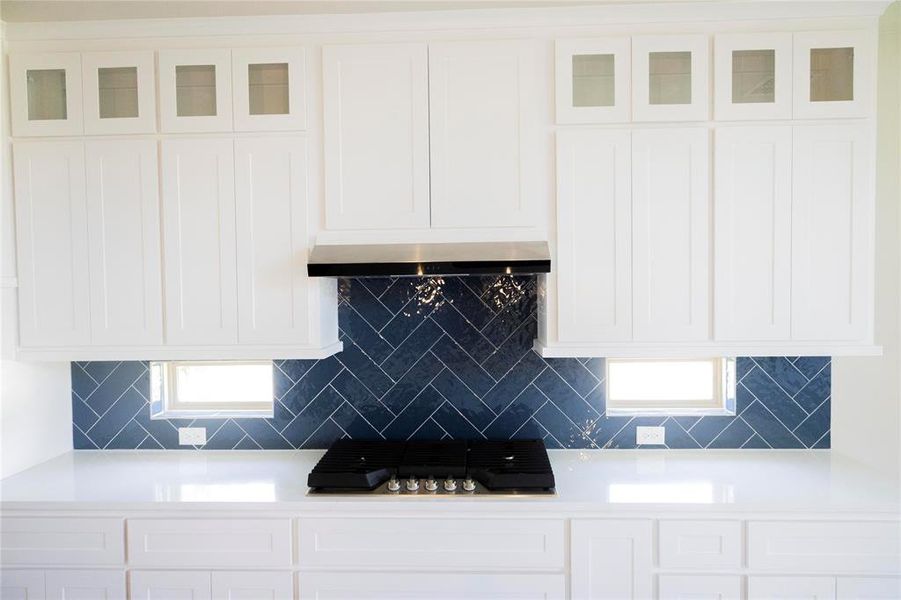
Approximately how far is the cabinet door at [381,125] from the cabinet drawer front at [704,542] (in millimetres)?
1411

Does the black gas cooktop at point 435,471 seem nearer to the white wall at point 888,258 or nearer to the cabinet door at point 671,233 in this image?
the cabinet door at point 671,233

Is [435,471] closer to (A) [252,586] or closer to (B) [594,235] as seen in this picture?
(A) [252,586]

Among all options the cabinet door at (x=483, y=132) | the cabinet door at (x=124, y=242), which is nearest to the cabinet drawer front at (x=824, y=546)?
the cabinet door at (x=483, y=132)

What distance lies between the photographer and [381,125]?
2.21 m

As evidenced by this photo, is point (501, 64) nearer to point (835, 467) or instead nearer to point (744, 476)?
point (744, 476)

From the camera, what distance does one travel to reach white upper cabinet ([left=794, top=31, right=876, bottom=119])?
213cm

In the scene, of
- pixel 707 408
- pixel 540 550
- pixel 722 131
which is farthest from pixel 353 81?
pixel 707 408

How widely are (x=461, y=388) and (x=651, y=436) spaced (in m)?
0.86

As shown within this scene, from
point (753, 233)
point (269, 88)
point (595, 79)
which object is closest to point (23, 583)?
point (269, 88)

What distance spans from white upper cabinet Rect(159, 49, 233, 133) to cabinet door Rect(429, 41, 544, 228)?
80cm

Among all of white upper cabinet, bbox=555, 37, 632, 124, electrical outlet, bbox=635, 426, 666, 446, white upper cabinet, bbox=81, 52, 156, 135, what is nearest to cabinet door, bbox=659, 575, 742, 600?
electrical outlet, bbox=635, 426, 666, 446

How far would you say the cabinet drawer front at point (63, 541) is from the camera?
206cm

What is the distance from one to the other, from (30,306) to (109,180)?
0.59 metres

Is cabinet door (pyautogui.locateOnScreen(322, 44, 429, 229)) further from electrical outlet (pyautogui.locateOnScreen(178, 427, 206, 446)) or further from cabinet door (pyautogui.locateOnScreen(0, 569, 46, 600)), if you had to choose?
cabinet door (pyautogui.locateOnScreen(0, 569, 46, 600))
